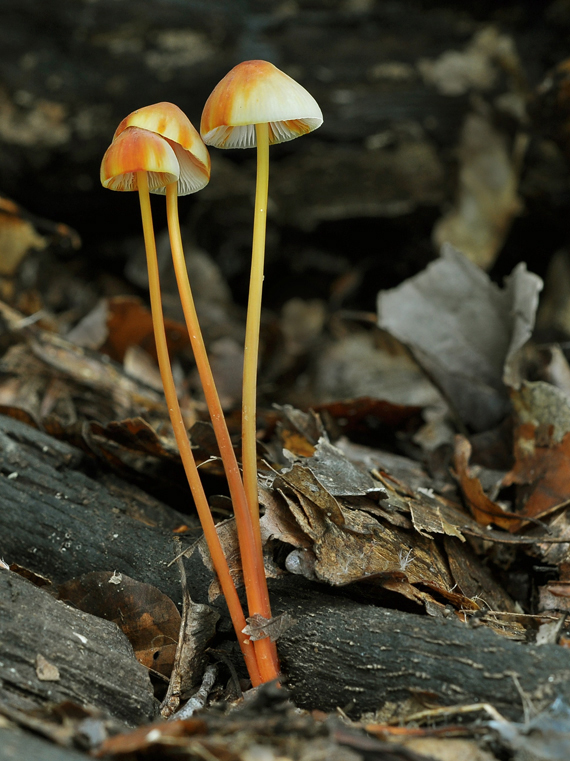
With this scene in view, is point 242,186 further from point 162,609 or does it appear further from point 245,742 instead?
point 245,742

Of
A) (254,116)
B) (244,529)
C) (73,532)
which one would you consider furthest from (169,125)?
(73,532)

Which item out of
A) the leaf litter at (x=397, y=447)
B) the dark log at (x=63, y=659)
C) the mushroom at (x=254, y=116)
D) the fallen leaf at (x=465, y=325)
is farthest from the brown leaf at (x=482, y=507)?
the dark log at (x=63, y=659)

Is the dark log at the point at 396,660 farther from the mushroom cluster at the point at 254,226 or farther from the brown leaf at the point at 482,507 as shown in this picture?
Result: the brown leaf at the point at 482,507

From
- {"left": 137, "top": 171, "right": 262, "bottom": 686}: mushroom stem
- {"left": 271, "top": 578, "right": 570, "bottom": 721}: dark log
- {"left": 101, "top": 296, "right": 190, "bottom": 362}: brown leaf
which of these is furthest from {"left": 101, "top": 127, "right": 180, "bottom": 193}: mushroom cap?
{"left": 101, "top": 296, "right": 190, "bottom": 362}: brown leaf

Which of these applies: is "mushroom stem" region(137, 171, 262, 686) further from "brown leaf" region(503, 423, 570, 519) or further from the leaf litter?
"brown leaf" region(503, 423, 570, 519)

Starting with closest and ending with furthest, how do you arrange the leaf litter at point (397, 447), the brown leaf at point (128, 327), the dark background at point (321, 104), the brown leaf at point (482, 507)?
1. the leaf litter at point (397, 447)
2. the brown leaf at point (482, 507)
3. the brown leaf at point (128, 327)
4. the dark background at point (321, 104)
